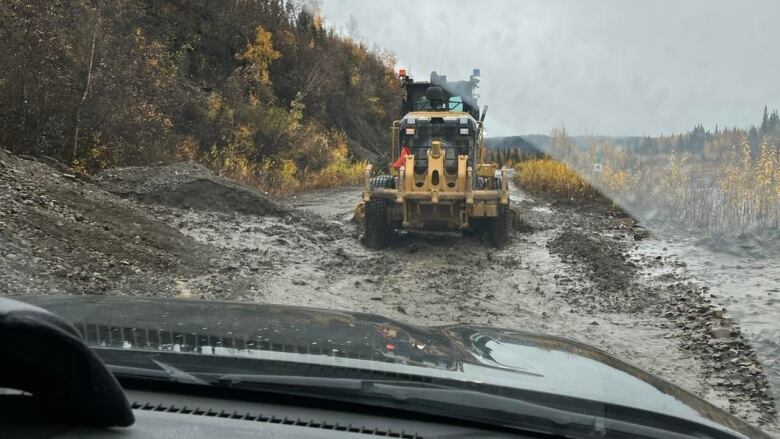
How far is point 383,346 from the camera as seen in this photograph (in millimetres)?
2539

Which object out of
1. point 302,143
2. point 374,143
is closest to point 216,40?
point 302,143

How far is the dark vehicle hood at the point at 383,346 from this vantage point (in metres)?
2.17

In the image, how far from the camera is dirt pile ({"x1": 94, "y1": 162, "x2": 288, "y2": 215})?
12594mm

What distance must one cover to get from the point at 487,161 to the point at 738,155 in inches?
200

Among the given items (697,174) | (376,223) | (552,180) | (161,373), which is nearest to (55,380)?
(161,373)

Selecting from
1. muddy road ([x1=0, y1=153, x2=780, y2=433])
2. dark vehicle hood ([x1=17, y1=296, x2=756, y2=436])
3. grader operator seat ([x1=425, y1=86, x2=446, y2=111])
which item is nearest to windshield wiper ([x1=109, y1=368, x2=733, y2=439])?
dark vehicle hood ([x1=17, y1=296, x2=756, y2=436])

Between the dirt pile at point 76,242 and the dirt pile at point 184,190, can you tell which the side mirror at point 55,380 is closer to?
the dirt pile at point 76,242

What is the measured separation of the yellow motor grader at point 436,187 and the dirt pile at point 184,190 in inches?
103

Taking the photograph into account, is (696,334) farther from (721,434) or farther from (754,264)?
(721,434)

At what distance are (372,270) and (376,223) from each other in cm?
213

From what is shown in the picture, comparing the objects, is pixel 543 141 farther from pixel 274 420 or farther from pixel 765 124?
pixel 274 420

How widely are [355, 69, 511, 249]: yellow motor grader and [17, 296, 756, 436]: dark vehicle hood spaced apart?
28.9ft

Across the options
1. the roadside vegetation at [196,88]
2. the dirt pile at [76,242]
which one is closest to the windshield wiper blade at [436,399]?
the dirt pile at [76,242]

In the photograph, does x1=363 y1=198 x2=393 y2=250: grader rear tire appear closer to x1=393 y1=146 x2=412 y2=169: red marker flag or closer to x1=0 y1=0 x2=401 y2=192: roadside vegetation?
x1=393 y1=146 x2=412 y2=169: red marker flag
